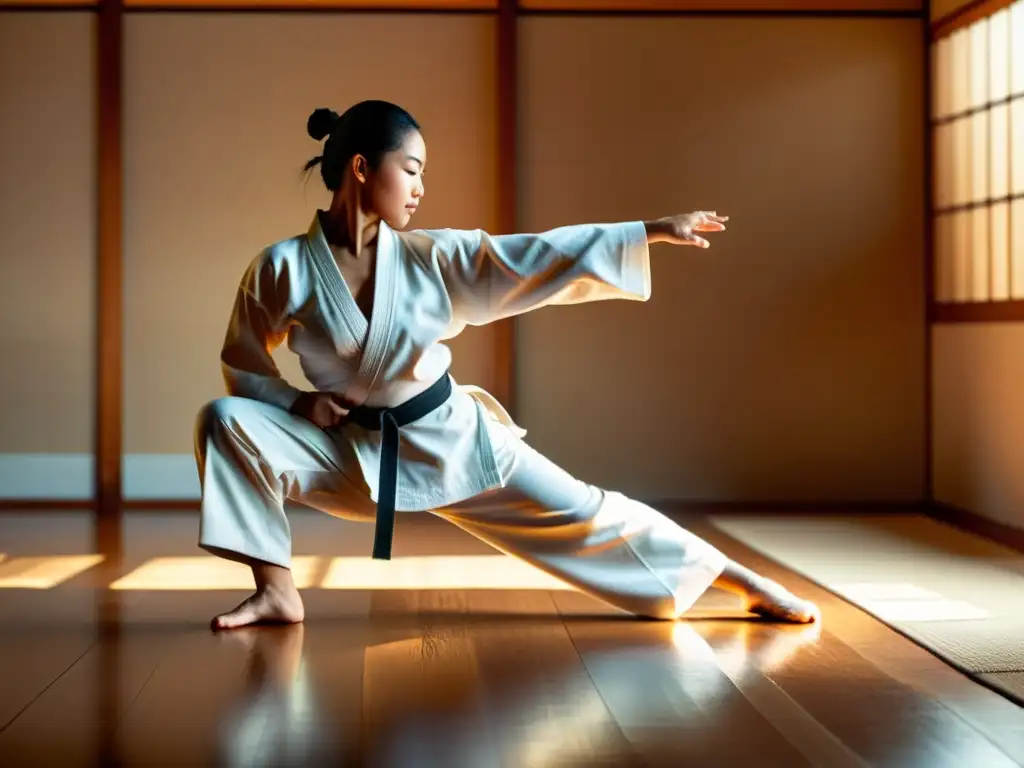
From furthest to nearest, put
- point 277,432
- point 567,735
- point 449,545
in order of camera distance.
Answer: point 449,545
point 277,432
point 567,735

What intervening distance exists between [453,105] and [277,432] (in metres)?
2.75

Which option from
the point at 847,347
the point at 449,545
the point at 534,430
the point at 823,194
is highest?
the point at 823,194

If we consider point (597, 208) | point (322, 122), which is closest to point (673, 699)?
point (322, 122)

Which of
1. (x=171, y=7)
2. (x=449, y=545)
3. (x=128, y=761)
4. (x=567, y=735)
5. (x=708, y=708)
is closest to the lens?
(x=128, y=761)

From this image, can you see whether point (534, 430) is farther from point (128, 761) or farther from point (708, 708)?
point (128, 761)

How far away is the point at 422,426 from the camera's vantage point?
2707mm

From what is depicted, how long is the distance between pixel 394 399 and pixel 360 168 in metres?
0.50

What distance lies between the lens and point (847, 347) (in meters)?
5.14

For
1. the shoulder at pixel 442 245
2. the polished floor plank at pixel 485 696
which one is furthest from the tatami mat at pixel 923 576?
the shoulder at pixel 442 245

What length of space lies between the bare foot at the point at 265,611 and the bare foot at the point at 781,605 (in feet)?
3.36

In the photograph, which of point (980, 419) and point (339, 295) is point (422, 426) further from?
point (980, 419)

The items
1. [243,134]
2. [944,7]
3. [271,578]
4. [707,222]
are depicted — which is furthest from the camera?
[243,134]

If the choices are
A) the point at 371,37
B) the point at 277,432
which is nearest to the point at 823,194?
the point at 371,37

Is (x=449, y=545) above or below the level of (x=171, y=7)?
below
